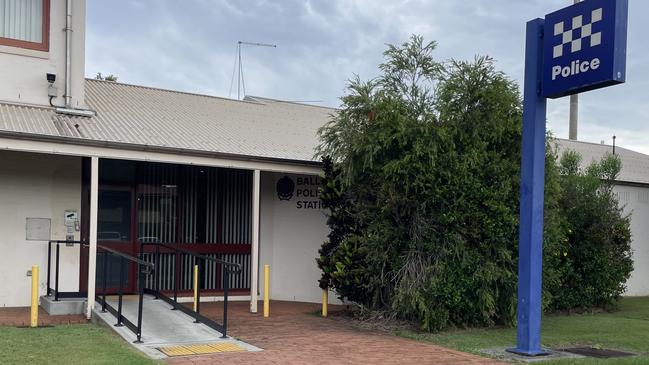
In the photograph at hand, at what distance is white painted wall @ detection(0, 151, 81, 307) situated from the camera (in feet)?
37.5

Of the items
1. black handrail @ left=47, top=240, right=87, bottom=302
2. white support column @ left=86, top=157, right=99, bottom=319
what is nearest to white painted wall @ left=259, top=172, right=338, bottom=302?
black handrail @ left=47, top=240, right=87, bottom=302

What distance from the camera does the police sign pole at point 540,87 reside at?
319 inches

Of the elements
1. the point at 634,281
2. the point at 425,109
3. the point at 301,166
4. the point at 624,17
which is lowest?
the point at 634,281

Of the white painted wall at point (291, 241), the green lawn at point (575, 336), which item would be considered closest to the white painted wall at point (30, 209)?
the white painted wall at point (291, 241)

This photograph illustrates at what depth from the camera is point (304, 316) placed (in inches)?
470

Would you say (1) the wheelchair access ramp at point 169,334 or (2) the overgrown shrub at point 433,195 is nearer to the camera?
(1) the wheelchair access ramp at point 169,334

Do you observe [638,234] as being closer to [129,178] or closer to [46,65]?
[129,178]

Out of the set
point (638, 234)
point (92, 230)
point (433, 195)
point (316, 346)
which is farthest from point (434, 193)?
point (638, 234)

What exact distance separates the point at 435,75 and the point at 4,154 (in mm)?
7657

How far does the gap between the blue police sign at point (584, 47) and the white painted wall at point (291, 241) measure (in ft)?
21.5

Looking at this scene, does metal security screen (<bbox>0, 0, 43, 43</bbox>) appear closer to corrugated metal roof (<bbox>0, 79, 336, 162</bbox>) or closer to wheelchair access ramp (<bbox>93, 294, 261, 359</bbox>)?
corrugated metal roof (<bbox>0, 79, 336, 162</bbox>)

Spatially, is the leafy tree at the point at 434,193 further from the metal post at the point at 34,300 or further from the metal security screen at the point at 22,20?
the metal security screen at the point at 22,20

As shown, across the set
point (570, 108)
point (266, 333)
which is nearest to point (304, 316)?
point (266, 333)

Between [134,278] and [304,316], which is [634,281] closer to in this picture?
[304,316]
